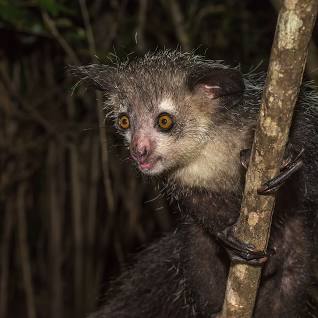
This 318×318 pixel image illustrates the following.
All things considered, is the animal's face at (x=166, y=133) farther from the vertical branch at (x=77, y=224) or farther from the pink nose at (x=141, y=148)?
the vertical branch at (x=77, y=224)

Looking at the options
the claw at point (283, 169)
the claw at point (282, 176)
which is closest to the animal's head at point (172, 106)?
the claw at point (283, 169)

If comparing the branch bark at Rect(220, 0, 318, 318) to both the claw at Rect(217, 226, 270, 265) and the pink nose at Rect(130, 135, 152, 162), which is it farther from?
the pink nose at Rect(130, 135, 152, 162)

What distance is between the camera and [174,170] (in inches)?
145

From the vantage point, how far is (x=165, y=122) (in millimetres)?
3469

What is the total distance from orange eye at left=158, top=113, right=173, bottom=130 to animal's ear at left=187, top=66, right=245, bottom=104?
0.73ft

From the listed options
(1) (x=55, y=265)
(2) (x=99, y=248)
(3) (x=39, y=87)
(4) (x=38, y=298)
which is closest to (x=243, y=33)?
(3) (x=39, y=87)

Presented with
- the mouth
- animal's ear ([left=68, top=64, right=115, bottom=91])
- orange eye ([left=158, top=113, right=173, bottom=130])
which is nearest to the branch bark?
the mouth

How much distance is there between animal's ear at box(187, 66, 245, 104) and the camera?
3.33m

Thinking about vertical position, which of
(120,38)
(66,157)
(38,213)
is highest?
(120,38)

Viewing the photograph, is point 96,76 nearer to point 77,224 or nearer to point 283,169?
point 283,169

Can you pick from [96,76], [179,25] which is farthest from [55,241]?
[96,76]

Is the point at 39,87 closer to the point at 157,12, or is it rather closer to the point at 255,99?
the point at 157,12

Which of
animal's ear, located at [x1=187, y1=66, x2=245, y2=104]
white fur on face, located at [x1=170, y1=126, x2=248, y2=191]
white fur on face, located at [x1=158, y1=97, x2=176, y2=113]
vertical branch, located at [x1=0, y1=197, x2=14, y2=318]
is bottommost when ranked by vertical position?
vertical branch, located at [x1=0, y1=197, x2=14, y2=318]

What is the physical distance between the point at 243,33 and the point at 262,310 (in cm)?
333
